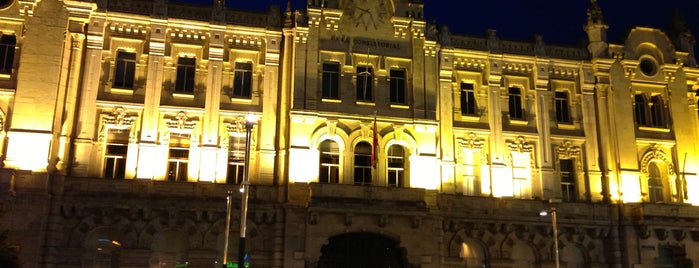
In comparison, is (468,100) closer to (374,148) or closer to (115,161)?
(374,148)

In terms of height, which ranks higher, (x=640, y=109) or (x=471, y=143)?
(x=640, y=109)

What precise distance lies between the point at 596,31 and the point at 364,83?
56.2 feet

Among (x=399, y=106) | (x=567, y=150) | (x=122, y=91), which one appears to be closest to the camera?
(x=122, y=91)

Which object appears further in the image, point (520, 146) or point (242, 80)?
point (520, 146)

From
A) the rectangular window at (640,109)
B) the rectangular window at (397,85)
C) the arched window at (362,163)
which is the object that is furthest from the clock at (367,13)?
the rectangular window at (640,109)

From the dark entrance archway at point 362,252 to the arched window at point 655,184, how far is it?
58.9 feet

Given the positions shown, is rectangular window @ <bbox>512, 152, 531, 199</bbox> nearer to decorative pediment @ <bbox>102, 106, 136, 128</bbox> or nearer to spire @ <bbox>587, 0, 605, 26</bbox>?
spire @ <bbox>587, 0, 605, 26</bbox>

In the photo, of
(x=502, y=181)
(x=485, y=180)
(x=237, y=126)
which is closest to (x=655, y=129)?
(x=502, y=181)

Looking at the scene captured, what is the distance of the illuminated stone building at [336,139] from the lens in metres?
37.7

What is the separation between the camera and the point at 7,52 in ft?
128

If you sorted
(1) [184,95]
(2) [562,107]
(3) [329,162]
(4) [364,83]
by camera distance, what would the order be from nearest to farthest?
(1) [184,95], (3) [329,162], (4) [364,83], (2) [562,107]

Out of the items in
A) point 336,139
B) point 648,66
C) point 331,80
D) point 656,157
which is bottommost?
point 336,139

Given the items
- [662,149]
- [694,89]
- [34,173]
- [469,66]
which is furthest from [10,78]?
[694,89]

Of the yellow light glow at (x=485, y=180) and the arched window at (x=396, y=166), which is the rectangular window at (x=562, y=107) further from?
the arched window at (x=396, y=166)
